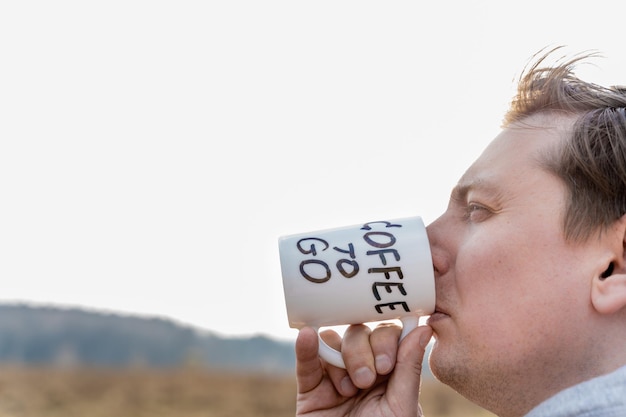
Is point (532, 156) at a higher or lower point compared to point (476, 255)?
higher

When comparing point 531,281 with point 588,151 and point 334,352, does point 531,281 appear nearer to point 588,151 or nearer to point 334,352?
point 588,151

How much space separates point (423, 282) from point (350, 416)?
17.1 inches

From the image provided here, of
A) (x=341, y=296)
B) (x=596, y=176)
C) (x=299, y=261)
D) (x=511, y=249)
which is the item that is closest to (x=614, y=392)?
(x=511, y=249)

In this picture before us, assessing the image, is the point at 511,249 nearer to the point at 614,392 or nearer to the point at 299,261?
the point at 614,392

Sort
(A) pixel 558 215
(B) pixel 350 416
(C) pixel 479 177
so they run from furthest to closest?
(B) pixel 350 416 < (C) pixel 479 177 < (A) pixel 558 215

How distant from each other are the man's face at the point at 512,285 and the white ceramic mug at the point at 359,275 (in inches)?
2.8

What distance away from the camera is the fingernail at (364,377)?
171 cm

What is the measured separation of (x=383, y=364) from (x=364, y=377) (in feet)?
0.17

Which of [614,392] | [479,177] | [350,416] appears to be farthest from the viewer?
[350,416]

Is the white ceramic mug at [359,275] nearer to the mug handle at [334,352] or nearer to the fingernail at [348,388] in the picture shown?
the mug handle at [334,352]

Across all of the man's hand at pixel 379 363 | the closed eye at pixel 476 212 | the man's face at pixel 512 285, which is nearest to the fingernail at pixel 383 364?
the man's hand at pixel 379 363

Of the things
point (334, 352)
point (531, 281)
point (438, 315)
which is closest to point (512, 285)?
point (531, 281)

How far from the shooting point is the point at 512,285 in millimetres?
1580

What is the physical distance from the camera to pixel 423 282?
5.36 ft
